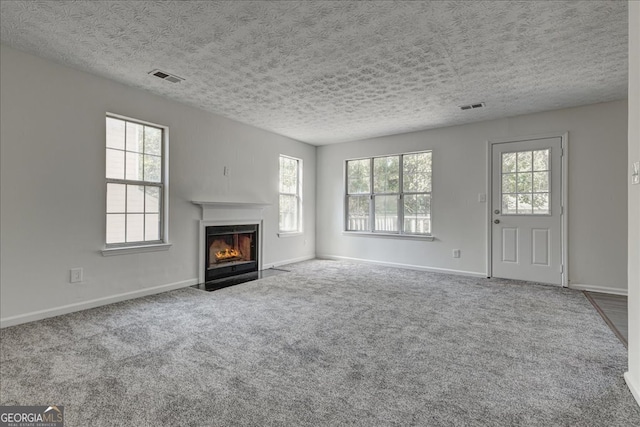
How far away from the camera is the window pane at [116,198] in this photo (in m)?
3.53

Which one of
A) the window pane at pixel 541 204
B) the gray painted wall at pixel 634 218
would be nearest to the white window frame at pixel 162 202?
the gray painted wall at pixel 634 218

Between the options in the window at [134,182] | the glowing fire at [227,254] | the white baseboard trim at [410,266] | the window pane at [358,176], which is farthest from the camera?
the window pane at [358,176]

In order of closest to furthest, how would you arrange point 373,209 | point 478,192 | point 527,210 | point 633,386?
point 633,386 < point 527,210 < point 478,192 < point 373,209

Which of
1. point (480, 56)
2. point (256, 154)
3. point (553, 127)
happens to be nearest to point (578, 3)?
point (480, 56)

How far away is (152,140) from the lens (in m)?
3.96

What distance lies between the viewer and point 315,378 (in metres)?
1.92

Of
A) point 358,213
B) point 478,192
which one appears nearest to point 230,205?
point 358,213

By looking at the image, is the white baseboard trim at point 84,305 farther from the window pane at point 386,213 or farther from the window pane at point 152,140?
the window pane at point 386,213

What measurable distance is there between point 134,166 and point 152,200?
0.46 m

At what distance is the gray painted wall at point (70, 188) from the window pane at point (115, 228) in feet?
0.44

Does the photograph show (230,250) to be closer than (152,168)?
No

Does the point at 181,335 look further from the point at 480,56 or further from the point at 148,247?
the point at 480,56

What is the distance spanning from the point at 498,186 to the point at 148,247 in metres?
4.96

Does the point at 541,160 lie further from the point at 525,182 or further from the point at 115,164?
the point at 115,164
